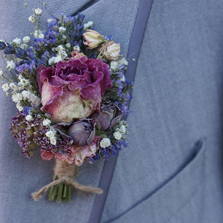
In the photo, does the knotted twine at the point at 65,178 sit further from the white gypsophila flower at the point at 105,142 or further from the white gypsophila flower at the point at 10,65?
the white gypsophila flower at the point at 10,65

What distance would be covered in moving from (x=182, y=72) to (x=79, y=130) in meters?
0.55

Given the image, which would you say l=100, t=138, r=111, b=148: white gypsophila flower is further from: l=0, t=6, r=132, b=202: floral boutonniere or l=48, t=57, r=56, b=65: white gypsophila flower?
l=48, t=57, r=56, b=65: white gypsophila flower

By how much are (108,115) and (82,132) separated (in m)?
0.07

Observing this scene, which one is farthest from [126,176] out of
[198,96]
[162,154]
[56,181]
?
[198,96]

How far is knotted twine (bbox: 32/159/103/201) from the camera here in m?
0.71

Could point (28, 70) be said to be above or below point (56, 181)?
above

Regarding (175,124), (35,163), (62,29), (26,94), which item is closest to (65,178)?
(35,163)

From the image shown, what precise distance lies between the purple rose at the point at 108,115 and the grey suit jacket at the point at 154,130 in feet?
0.45

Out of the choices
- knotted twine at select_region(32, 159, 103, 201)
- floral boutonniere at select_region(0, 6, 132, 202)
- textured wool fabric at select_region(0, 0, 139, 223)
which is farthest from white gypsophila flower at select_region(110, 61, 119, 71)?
knotted twine at select_region(32, 159, 103, 201)

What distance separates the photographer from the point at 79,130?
0.62m

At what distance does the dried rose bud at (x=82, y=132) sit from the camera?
0.62 meters

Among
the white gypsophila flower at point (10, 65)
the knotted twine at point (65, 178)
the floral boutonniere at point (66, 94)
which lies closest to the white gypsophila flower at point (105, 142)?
the floral boutonniere at point (66, 94)

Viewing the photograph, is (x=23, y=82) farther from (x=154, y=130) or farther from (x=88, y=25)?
(x=154, y=130)

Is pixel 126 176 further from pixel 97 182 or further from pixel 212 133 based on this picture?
pixel 212 133
